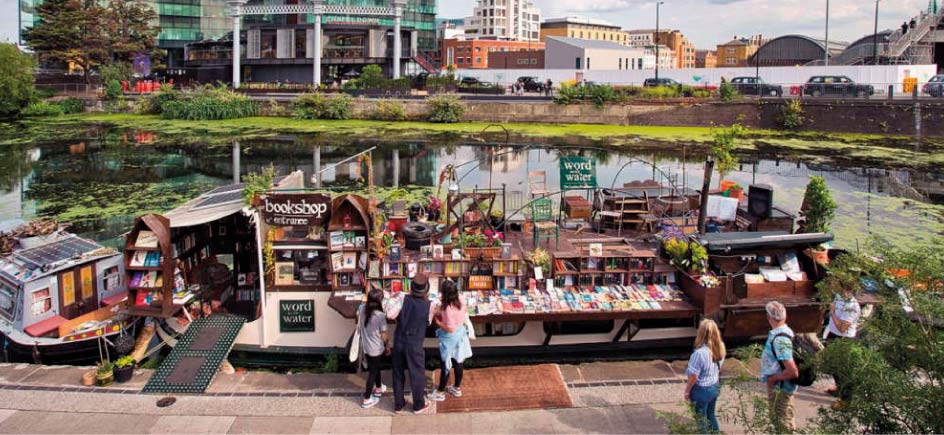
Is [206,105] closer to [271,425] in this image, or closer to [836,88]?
[836,88]

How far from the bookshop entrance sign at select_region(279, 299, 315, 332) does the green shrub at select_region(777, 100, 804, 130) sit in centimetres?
4314

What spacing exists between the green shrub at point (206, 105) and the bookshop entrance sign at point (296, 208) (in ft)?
154

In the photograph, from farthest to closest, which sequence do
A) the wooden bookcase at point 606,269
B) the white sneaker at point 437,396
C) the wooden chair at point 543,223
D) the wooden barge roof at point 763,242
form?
the wooden chair at point 543,223
the wooden bookcase at point 606,269
the wooden barge roof at point 763,242
the white sneaker at point 437,396

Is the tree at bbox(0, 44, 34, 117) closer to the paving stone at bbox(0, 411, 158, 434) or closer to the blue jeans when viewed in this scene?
the paving stone at bbox(0, 411, 158, 434)

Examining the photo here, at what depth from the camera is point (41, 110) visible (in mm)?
58906

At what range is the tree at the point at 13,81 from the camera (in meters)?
55.3

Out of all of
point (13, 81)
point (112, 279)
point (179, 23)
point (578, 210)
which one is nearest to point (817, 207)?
point (578, 210)

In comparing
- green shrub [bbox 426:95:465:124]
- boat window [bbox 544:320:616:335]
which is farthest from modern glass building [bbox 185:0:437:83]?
boat window [bbox 544:320:616:335]

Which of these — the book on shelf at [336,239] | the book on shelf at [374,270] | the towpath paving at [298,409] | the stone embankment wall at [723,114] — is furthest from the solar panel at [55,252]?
the stone embankment wall at [723,114]

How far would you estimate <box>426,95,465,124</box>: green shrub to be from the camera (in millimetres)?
54000

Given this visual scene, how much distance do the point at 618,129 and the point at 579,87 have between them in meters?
5.55

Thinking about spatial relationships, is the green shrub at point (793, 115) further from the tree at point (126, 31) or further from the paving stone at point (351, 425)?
the tree at point (126, 31)

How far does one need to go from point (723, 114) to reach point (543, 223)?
39314 mm

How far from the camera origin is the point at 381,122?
5462 centimetres
